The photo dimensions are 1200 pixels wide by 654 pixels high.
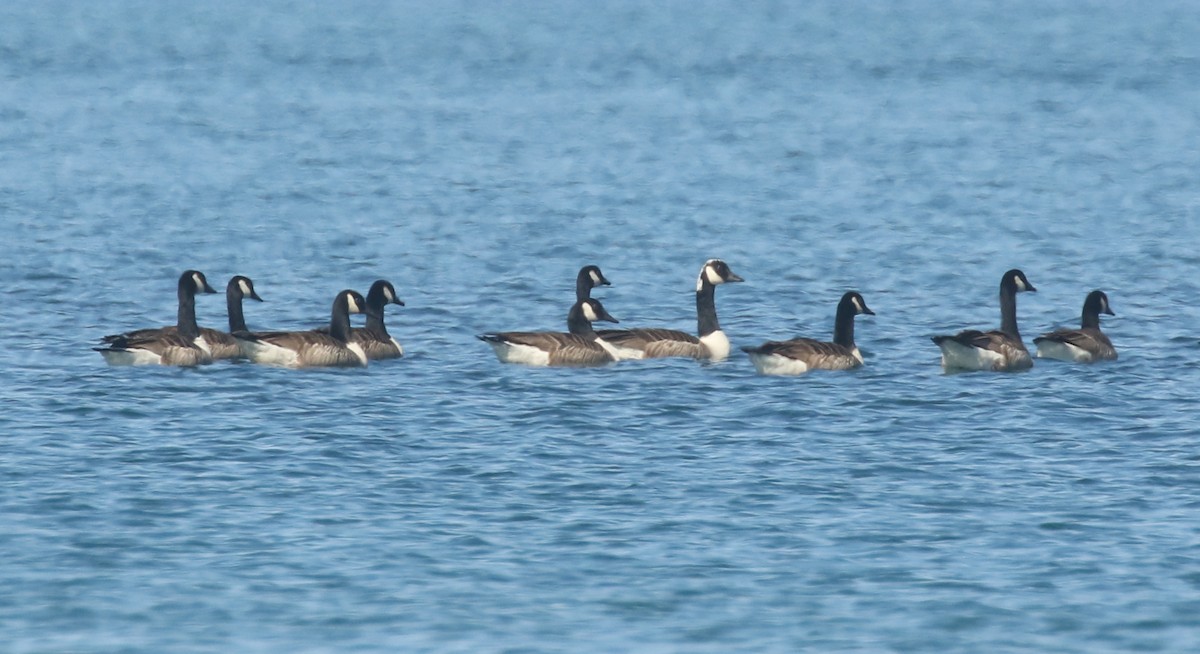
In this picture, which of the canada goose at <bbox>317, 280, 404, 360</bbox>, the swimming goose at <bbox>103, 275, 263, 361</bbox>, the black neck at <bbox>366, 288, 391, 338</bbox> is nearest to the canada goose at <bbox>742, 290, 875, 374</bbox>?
the canada goose at <bbox>317, 280, 404, 360</bbox>

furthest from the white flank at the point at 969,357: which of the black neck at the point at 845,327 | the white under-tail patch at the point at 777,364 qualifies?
the white under-tail patch at the point at 777,364

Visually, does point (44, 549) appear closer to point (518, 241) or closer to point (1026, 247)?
point (518, 241)

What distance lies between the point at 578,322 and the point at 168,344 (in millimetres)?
4665

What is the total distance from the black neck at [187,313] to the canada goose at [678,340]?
181 inches

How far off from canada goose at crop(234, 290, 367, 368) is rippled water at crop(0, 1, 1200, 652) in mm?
398

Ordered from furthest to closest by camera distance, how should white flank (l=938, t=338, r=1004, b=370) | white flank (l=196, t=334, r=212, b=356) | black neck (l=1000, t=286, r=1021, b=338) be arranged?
black neck (l=1000, t=286, r=1021, b=338) < white flank (l=196, t=334, r=212, b=356) < white flank (l=938, t=338, r=1004, b=370)

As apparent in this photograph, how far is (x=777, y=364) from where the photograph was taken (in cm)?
2169

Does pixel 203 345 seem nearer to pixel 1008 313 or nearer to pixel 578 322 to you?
pixel 578 322

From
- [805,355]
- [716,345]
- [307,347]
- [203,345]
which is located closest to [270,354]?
[307,347]

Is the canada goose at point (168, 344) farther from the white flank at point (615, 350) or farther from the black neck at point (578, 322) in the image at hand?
the white flank at point (615, 350)

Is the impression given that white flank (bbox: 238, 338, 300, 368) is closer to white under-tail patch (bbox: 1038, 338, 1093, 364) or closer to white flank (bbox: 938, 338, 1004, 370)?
white flank (bbox: 938, 338, 1004, 370)

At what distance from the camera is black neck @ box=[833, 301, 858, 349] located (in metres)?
22.5

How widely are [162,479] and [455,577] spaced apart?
3886mm

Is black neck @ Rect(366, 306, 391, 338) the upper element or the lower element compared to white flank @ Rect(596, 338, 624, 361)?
upper
